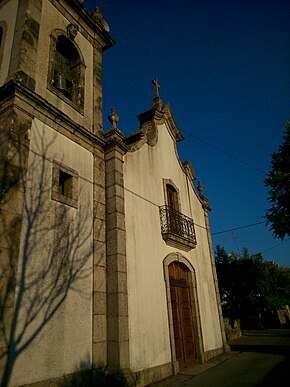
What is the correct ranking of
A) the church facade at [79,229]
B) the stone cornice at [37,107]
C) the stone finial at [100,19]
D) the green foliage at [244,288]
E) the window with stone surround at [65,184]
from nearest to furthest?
the church facade at [79,229] → the stone cornice at [37,107] → the window with stone surround at [65,184] → the stone finial at [100,19] → the green foliage at [244,288]

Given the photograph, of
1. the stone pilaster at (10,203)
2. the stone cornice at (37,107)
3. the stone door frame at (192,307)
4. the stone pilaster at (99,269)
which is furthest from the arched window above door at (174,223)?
the stone pilaster at (10,203)

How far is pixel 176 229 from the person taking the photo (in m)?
9.48

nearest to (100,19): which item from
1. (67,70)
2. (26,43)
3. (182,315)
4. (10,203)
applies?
(67,70)

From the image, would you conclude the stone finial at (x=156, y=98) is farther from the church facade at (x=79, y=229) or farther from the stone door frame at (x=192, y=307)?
the stone door frame at (x=192, y=307)

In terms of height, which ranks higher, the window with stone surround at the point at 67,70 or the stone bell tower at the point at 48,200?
the window with stone surround at the point at 67,70

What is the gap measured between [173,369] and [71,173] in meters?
5.62

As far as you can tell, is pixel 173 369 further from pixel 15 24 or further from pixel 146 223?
pixel 15 24

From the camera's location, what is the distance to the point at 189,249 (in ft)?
32.9

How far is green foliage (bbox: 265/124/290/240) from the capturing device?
1261 cm

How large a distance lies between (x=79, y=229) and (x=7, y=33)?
515 cm

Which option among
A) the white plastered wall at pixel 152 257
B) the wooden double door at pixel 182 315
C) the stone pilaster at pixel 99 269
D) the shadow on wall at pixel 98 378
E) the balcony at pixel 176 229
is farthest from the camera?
the balcony at pixel 176 229

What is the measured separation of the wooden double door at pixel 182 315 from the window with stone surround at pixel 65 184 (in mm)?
4170

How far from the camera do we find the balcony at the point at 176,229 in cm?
878

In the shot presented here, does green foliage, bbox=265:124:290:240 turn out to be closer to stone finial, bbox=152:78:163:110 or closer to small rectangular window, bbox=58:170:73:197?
stone finial, bbox=152:78:163:110
